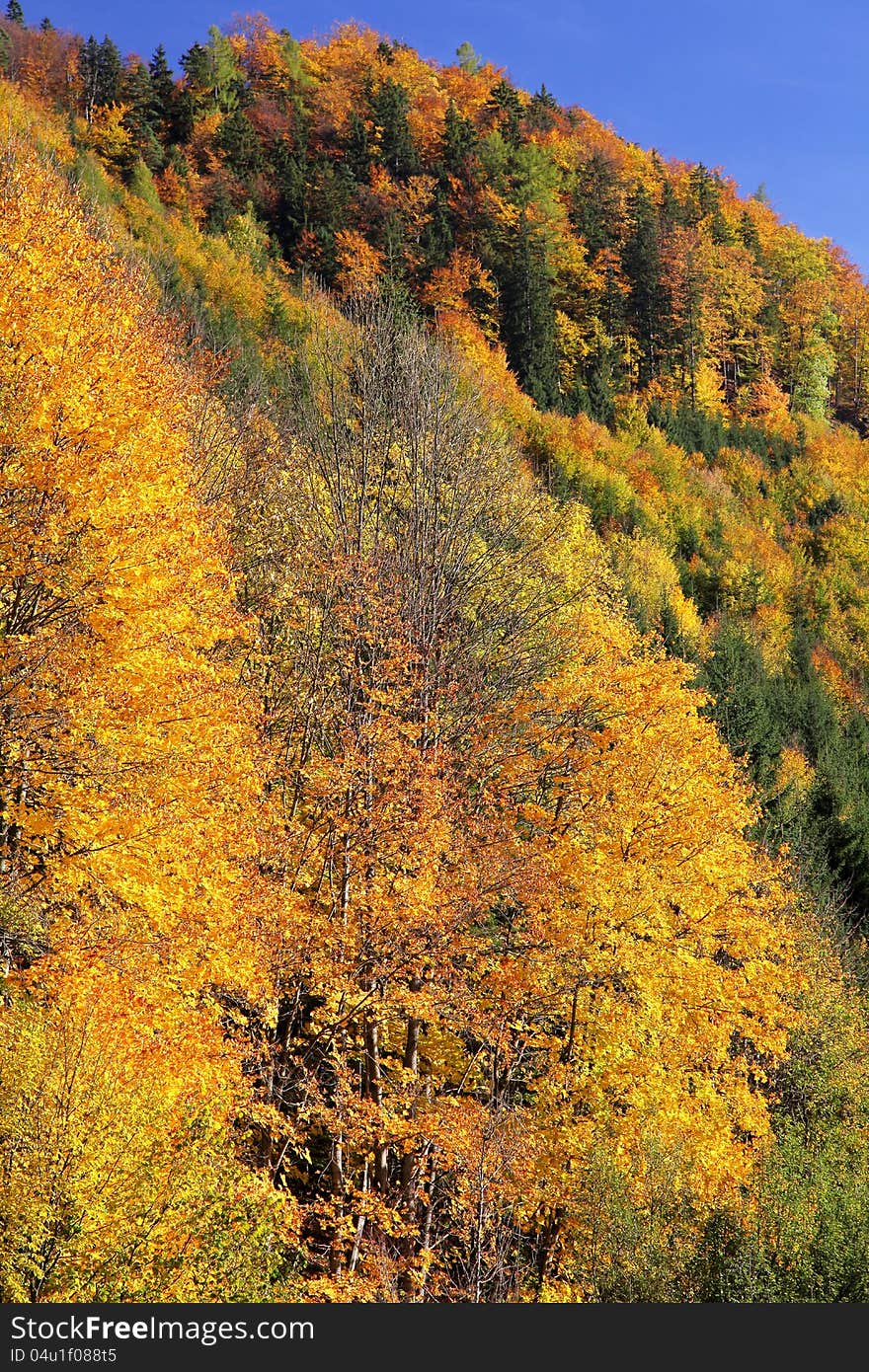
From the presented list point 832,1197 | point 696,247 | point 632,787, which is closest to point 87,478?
point 632,787

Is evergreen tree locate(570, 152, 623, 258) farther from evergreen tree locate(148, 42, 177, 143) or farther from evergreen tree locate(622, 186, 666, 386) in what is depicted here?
evergreen tree locate(148, 42, 177, 143)

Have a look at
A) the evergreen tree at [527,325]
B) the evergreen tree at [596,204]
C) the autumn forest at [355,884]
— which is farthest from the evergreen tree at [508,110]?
the autumn forest at [355,884]

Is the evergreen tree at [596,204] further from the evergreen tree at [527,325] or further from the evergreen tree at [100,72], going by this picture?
the evergreen tree at [100,72]

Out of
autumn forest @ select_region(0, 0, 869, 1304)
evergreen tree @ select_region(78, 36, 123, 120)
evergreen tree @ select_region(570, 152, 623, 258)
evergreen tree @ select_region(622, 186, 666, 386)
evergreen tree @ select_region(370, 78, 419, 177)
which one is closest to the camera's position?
autumn forest @ select_region(0, 0, 869, 1304)

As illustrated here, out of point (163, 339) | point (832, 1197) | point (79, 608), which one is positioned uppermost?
point (163, 339)

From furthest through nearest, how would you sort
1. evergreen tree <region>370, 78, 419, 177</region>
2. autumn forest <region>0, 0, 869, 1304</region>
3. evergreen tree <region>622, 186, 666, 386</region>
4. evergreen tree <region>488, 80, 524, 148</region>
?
1. evergreen tree <region>488, 80, 524, 148</region>
2. evergreen tree <region>622, 186, 666, 386</region>
3. evergreen tree <region>370, 78, 419, 177</region>
4. autumn forest <region>0, 0, 869, 1304</region>

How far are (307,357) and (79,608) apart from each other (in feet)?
91.2

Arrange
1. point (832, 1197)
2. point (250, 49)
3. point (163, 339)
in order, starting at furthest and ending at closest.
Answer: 1. point (250, 49)
2. point (163, 339)
3. point (832, 1197)

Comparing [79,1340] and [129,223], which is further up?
[129,223]

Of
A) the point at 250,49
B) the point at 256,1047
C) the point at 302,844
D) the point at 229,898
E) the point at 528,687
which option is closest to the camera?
the point at 229,898

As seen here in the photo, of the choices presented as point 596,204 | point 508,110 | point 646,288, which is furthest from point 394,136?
point 646,288

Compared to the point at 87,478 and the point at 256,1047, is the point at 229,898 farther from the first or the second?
the point at 87,478

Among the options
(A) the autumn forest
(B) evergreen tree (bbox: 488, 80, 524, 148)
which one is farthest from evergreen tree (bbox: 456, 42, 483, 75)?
(A) the autumn forest

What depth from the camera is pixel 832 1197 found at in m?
12.3
